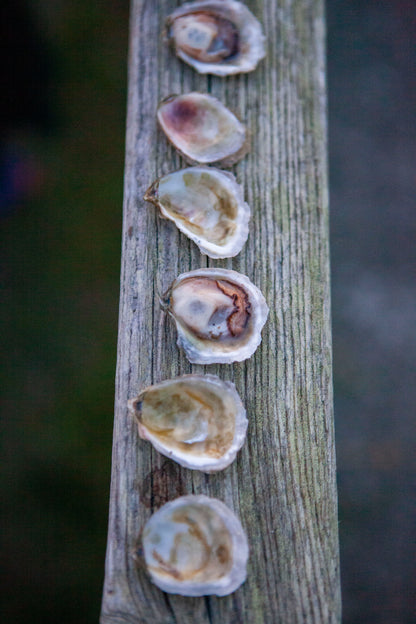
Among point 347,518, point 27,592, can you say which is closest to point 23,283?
point 27,592

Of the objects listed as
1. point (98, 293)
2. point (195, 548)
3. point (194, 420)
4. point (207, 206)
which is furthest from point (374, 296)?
point (195, 548)

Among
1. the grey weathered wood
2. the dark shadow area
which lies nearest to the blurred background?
the dark shadow area

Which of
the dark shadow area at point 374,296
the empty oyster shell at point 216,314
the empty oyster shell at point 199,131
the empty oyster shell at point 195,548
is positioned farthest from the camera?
the dark shadow area at point 374,296

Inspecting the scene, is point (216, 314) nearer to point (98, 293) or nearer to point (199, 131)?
point (199, 131)

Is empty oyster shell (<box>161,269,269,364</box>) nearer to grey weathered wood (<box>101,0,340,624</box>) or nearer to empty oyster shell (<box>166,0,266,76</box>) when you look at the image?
grey weathered wood (<box>101,0,340,624</box>)

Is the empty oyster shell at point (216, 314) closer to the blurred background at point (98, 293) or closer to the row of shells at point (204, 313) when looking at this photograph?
the row of shells at point (204, 313)

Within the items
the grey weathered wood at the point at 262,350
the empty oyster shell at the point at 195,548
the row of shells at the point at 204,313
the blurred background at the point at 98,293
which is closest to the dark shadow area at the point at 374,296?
the blurred background at the point at 98,293

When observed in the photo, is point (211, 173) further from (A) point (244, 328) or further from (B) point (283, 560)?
(B) point (283, 560)
